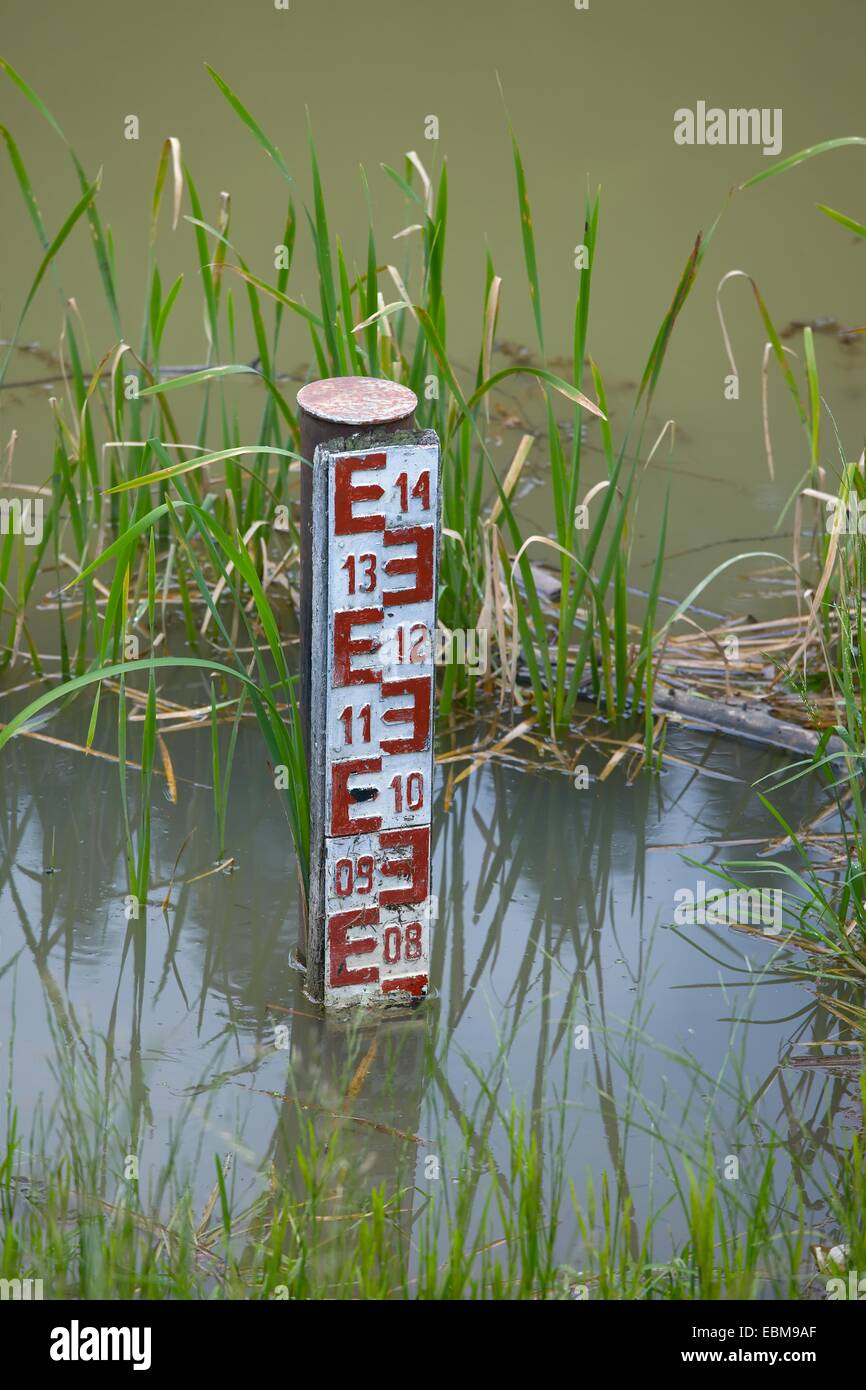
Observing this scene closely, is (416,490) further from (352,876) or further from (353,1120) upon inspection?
(353,1120)

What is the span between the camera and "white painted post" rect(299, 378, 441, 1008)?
7.18 ft

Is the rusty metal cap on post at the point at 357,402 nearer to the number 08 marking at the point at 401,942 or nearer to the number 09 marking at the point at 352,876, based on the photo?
the number 09 marking at the point at 352,876

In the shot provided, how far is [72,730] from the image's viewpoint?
310 cm

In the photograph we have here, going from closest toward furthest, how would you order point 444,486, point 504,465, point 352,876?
point 352,876 < point 444,486 < point 504,465

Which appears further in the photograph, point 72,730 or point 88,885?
point 72,730

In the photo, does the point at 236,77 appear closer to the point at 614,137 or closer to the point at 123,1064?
the point at 614,137

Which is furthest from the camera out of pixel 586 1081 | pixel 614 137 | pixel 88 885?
pixel 614 137

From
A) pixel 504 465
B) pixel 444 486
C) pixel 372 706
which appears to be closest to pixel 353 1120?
pixel 372 706

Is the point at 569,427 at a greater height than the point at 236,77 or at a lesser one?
lesser

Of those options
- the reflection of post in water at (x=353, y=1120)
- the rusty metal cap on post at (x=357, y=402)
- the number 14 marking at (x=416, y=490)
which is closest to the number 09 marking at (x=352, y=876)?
the reflection of post in water at (x=353, y=1120)

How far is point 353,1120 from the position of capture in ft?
7.18

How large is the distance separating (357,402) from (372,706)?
16.3 inches
